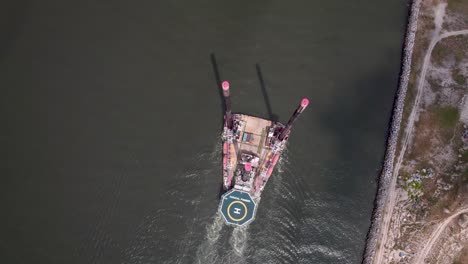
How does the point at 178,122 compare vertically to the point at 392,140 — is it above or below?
below

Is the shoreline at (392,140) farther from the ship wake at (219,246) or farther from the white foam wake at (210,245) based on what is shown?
the white foam wake at (210,245)

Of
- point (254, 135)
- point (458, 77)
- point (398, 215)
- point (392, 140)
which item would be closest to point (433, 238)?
point (398, 215)

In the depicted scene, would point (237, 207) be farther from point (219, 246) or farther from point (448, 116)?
point (448, 116)

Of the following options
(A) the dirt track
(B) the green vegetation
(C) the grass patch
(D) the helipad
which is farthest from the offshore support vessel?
(C) the grass patch

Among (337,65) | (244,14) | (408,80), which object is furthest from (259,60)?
(408,80)

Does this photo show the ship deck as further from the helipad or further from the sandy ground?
the sandy ground

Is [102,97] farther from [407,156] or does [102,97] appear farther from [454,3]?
[454,3]

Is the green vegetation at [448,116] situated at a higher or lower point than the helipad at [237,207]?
higher

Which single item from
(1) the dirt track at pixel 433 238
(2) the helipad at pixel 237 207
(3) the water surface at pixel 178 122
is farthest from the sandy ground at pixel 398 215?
(2) the helipad at pixel 237 207
